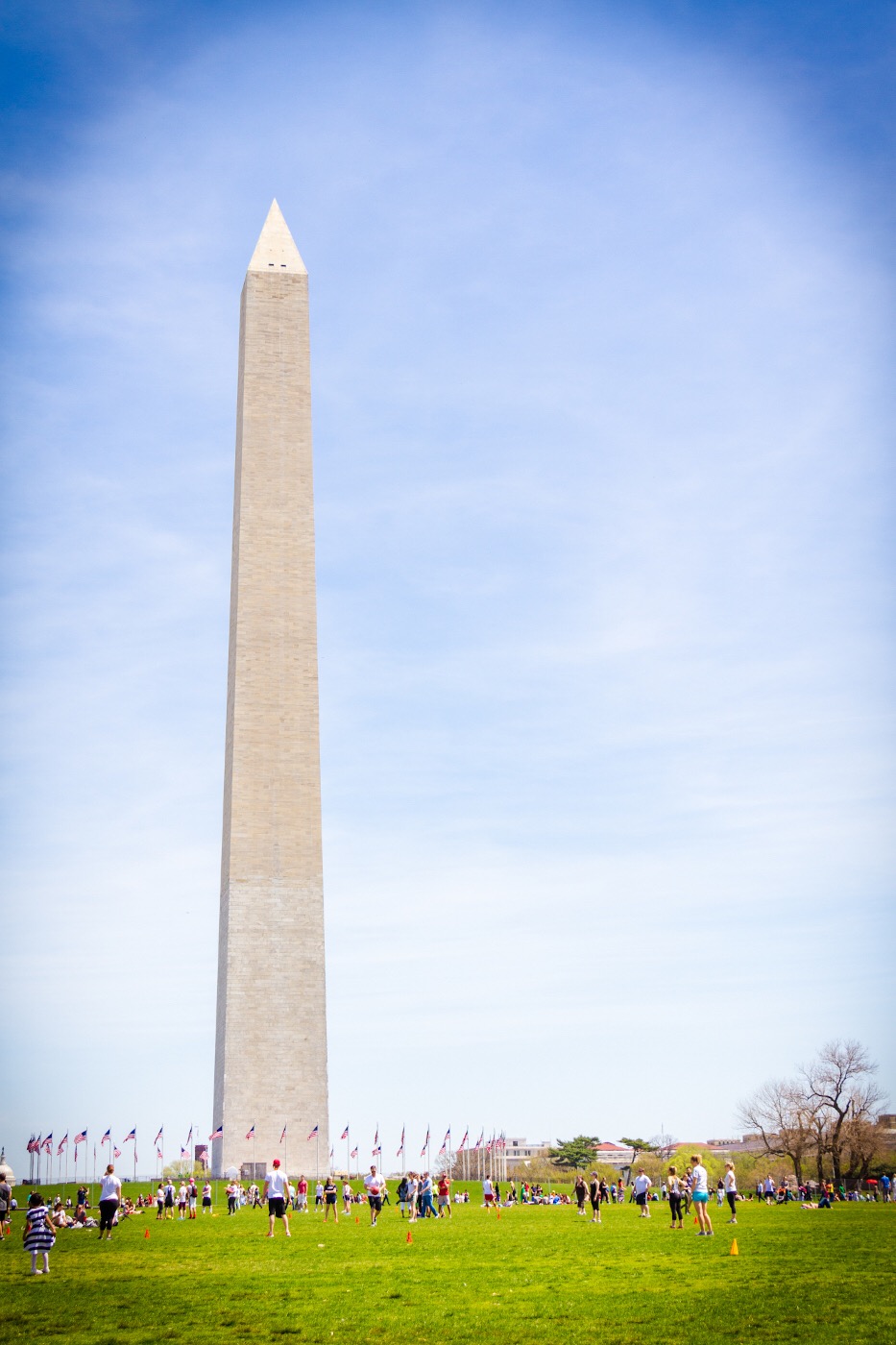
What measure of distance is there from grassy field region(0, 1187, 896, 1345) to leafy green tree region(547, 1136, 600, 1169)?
8476 centimetres

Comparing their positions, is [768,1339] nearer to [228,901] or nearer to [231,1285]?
[231,1285]

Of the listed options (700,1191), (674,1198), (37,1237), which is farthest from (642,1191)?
(37,1237)

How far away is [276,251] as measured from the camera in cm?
5425

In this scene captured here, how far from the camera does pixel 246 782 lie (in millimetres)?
47469

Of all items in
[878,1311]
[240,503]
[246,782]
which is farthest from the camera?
[240,503]

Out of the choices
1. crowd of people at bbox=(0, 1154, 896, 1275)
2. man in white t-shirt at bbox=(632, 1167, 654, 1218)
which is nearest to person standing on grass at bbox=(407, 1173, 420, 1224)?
crowd of people at bbox=(0, 1154, 896, 1275)

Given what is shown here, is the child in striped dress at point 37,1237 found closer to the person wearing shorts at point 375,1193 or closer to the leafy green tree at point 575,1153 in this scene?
the person wearing shorts at point 375,1193

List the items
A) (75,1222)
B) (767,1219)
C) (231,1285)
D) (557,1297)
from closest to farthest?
1. (557,1297)
2. (231,1285)
3. (767,1219)
4. (75,1222)

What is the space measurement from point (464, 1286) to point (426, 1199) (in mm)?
14283

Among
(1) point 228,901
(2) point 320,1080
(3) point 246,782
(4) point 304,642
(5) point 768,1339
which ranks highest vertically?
(4) point 304,642

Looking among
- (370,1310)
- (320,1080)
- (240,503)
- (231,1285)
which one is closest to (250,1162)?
(320,1080)

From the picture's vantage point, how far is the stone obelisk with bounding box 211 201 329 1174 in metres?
45.1

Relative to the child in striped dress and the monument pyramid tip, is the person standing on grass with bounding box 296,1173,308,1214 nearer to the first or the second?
the child in striped dress

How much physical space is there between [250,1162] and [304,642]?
718 inches
